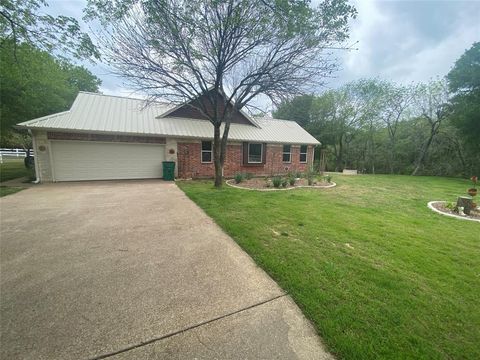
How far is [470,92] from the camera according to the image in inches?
603

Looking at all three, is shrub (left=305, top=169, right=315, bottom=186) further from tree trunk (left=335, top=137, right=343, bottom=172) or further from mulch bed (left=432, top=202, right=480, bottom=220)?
tree trunk (left=335, top=137, right=343, bottom=172)

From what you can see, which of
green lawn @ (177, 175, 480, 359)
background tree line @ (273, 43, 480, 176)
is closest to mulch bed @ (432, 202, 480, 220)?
green lawn @ (177, 175, 480, 359)

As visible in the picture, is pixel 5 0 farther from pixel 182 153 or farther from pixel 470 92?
pixel 470 92

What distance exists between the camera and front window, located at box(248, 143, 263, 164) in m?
14.1

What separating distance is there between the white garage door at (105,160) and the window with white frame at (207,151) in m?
2.27

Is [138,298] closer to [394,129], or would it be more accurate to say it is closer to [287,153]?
[287,153]

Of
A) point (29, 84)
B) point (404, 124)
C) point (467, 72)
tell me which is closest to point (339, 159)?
point (404, 124)

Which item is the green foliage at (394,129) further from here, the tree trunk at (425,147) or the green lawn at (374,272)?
the green lawn at (374,272)

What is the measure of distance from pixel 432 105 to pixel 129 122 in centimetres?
2470

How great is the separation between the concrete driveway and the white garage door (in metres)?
6.39

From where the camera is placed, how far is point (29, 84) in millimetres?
11805

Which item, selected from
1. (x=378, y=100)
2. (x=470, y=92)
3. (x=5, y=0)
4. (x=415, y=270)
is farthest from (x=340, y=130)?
(x=5, y=0)

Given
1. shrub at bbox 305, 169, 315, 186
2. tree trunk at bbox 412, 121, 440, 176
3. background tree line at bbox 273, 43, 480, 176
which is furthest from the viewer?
tree trunk at bbox 412, 121, 440, 176

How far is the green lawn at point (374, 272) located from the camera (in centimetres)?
190
